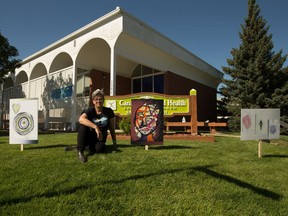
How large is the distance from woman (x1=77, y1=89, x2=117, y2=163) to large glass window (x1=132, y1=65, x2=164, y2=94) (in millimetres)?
15447

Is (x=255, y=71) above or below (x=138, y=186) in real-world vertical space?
above

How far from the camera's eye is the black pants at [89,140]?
4.66m

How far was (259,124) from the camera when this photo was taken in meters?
5.98

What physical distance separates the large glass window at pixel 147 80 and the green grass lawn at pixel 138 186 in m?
15.9

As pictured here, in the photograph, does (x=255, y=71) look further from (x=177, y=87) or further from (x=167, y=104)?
(x=167, y=104)

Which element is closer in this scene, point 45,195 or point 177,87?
point 45,195

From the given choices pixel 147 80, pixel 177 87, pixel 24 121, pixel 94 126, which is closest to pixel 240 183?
pixel 94 126

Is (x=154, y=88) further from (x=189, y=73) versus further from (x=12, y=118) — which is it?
(x=12, y=118)

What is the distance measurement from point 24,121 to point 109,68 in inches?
607

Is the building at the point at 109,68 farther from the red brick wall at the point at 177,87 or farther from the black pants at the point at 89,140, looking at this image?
the black pants at the point at 89,140

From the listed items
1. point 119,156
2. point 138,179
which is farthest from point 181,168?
point 119,156

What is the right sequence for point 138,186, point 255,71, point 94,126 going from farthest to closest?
point 255,71 < point 94,126 < point 138,186

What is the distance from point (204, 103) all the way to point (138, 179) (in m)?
23.3

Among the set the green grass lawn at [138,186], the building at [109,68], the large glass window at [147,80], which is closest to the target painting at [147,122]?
the green grass lawn at [138,186]
